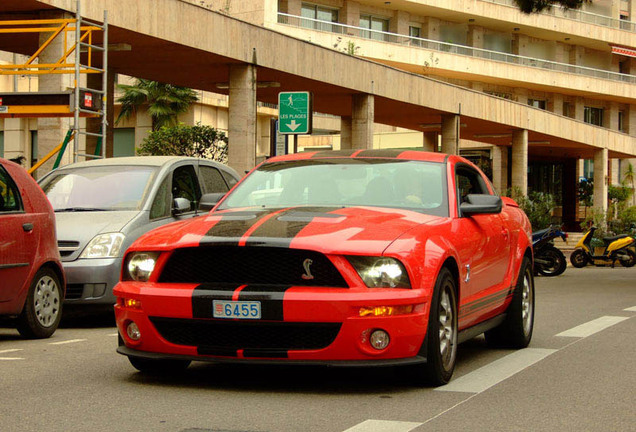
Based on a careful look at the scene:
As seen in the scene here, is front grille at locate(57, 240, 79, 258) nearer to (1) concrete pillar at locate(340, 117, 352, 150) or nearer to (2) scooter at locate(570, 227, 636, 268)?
(2) scooter at locate(570, 227, 636, 268)

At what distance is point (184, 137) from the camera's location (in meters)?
39.2

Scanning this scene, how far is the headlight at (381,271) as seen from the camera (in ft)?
20.4

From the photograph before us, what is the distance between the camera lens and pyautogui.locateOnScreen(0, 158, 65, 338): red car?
9.30m

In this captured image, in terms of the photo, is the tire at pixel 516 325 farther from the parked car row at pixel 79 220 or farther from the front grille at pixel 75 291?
the front grille at pixel 75 291

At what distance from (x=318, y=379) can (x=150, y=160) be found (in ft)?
19.9

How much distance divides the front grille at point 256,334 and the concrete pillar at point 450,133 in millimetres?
33247

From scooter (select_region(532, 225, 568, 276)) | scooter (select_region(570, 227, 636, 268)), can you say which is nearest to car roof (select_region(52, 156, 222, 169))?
scooter (select_region(532, 225, 568, 276))

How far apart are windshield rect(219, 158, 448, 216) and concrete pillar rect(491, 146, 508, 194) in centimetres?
5316

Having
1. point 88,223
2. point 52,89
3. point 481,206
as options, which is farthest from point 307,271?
point 52,89

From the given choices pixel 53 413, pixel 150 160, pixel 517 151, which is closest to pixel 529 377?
pixel 53 413

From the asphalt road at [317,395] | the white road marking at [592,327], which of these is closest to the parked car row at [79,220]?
the asphalt road at [317,395]

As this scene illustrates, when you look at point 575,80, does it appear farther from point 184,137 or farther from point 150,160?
point 150,160

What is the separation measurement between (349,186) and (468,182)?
1.56 m

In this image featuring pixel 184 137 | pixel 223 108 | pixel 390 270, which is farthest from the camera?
pixel 223 108
